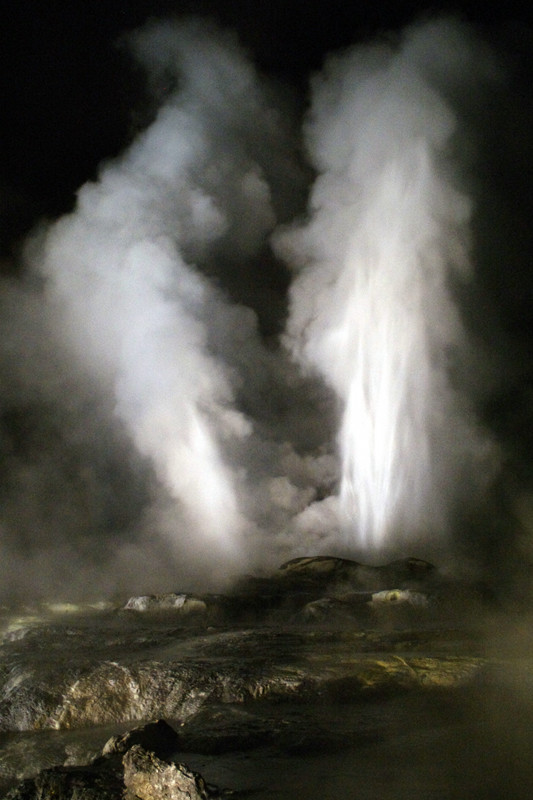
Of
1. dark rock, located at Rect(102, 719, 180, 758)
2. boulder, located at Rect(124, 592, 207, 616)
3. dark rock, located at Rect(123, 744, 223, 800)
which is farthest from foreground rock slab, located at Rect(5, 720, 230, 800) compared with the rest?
boulder, located at Rect(124, 592, 207, 616)

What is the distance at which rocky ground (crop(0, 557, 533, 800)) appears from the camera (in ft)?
13.4

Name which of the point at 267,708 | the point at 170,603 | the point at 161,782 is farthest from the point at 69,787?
the point at 170,603

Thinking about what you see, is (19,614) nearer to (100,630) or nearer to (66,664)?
(100,630)

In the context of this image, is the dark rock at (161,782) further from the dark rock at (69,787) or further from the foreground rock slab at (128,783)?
the dark rock at (69,787)

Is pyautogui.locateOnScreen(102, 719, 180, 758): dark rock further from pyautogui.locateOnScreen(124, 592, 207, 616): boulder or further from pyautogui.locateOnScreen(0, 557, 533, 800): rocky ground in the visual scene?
pyautogui.locateOnScreen(124, 592, 207, 616): boulder

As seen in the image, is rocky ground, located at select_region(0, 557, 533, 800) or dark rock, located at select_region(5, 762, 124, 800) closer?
dark rock, located at select_region(5, 762, 124, 800)

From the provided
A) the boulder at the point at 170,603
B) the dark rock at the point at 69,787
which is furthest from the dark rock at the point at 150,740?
the boulder at the point at 170,603

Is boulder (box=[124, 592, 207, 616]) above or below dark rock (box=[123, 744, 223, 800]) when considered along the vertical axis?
above

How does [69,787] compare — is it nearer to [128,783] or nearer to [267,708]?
[128,783]

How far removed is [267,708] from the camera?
585 centimetres

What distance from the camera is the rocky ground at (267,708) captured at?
4086mm

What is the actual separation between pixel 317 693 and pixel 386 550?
14.8m

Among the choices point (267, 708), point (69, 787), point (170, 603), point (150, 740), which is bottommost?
point (69, 787)

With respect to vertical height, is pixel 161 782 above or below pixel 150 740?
below
